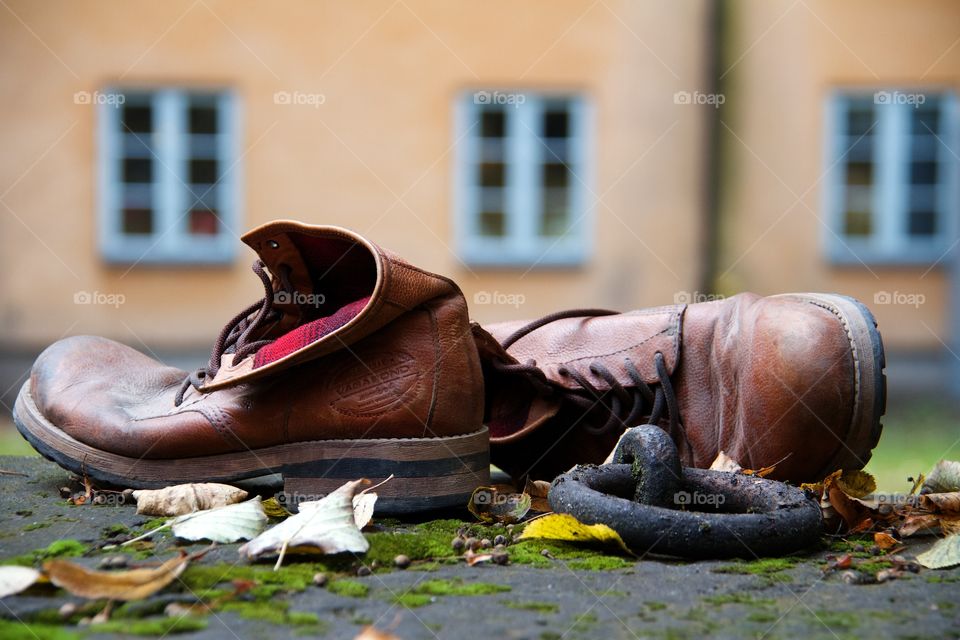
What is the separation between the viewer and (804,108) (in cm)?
675

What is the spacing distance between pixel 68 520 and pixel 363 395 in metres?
0.49

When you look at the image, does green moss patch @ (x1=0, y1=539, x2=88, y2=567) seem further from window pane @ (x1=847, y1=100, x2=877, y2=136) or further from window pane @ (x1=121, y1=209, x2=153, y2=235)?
window pane @ (x1=847, y1=100, x2=877, y2=136)

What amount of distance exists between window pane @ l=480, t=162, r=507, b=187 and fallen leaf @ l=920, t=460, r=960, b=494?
211 inches

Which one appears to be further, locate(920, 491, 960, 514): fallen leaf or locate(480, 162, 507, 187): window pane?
locate(480, 162, 507, 187): window pane

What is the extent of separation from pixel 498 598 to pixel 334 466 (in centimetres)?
55

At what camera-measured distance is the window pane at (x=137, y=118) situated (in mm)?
6938

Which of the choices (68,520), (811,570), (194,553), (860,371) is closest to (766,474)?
(860,371)

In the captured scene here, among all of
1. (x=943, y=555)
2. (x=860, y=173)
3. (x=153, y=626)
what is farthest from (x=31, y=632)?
(x=860, y=173)

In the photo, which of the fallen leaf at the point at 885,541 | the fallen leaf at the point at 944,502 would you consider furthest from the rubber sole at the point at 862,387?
the fallen leaf at the point at 885,541

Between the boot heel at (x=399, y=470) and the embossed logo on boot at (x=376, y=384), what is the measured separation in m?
0.06

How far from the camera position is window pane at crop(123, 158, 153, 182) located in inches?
275

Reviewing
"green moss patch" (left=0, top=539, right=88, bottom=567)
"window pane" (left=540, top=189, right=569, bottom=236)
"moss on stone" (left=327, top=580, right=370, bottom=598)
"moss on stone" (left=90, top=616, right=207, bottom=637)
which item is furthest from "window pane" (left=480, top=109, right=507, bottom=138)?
"moss on stone" (left=90, top=616, right=207, bottom=637)

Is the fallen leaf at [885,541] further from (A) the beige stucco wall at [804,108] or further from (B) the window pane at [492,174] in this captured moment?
(B) the window pane at [492,174]

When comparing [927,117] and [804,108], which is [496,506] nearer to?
[804,108]
